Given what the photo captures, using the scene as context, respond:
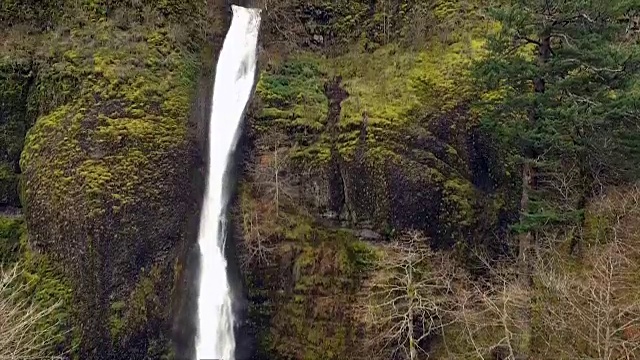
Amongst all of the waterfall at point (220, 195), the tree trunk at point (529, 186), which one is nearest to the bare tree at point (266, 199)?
the waterfall at point (220, 195)

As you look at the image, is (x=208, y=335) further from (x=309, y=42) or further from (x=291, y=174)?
(x=309, y=42)

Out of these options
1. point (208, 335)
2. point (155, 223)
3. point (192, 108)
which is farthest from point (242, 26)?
point (208, 335)

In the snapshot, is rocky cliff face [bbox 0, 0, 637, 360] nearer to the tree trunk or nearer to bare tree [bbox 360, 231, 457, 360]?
Answer: bare tree [bbox 360, 231, 457, 360]

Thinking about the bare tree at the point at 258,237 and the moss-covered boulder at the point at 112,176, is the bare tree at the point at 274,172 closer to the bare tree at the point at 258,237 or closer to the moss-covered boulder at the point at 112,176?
the bare tree at the point at 258,237

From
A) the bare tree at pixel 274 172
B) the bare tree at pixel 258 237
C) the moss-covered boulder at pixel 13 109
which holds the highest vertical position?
the moss-covered boulder at pixel 13 109

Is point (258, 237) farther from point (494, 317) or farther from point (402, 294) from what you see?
point (494, 317)
